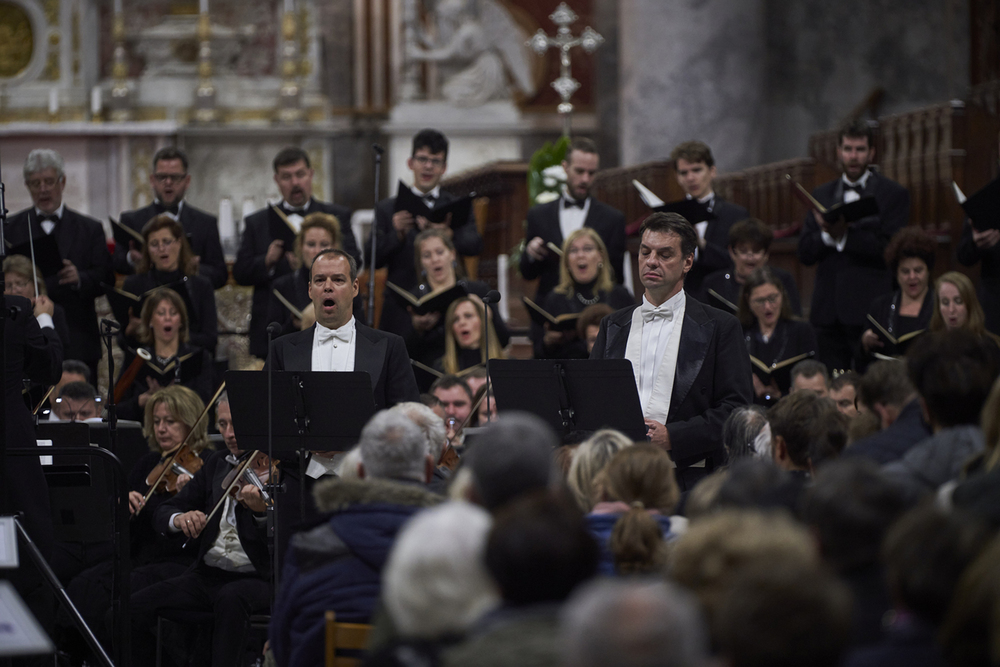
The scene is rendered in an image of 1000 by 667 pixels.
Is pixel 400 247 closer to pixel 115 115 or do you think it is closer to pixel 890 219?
pixel 890 219

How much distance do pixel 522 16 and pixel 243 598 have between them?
32.4ft

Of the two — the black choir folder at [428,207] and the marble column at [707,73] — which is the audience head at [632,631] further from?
the marble column at [707,73]

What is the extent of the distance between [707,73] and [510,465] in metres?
8.56

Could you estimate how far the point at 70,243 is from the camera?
837 centimetres

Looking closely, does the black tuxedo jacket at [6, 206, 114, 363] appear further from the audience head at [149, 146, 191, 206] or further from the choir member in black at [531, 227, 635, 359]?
the choir member in black at [531, 227, 635, 359]

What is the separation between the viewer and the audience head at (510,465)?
3.09m

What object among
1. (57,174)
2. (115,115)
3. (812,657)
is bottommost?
(812,657)

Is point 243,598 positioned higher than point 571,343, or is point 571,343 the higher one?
point 571,343

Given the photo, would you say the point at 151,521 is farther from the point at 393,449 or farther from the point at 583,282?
the point at 393,449

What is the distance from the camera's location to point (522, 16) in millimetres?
14594

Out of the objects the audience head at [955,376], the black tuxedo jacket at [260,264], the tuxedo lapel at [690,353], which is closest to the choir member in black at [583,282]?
the black tuxedo jacket at [260,264]

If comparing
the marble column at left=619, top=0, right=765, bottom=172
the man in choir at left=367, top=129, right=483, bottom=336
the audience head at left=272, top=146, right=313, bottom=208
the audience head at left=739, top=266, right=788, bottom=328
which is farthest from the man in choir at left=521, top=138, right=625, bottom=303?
the marble column at left=619, top=0, right=765, bottom=172

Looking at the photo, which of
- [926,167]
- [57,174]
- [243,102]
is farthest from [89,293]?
[243,102]

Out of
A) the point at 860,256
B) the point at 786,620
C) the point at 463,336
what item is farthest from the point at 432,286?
the point at 786,620
